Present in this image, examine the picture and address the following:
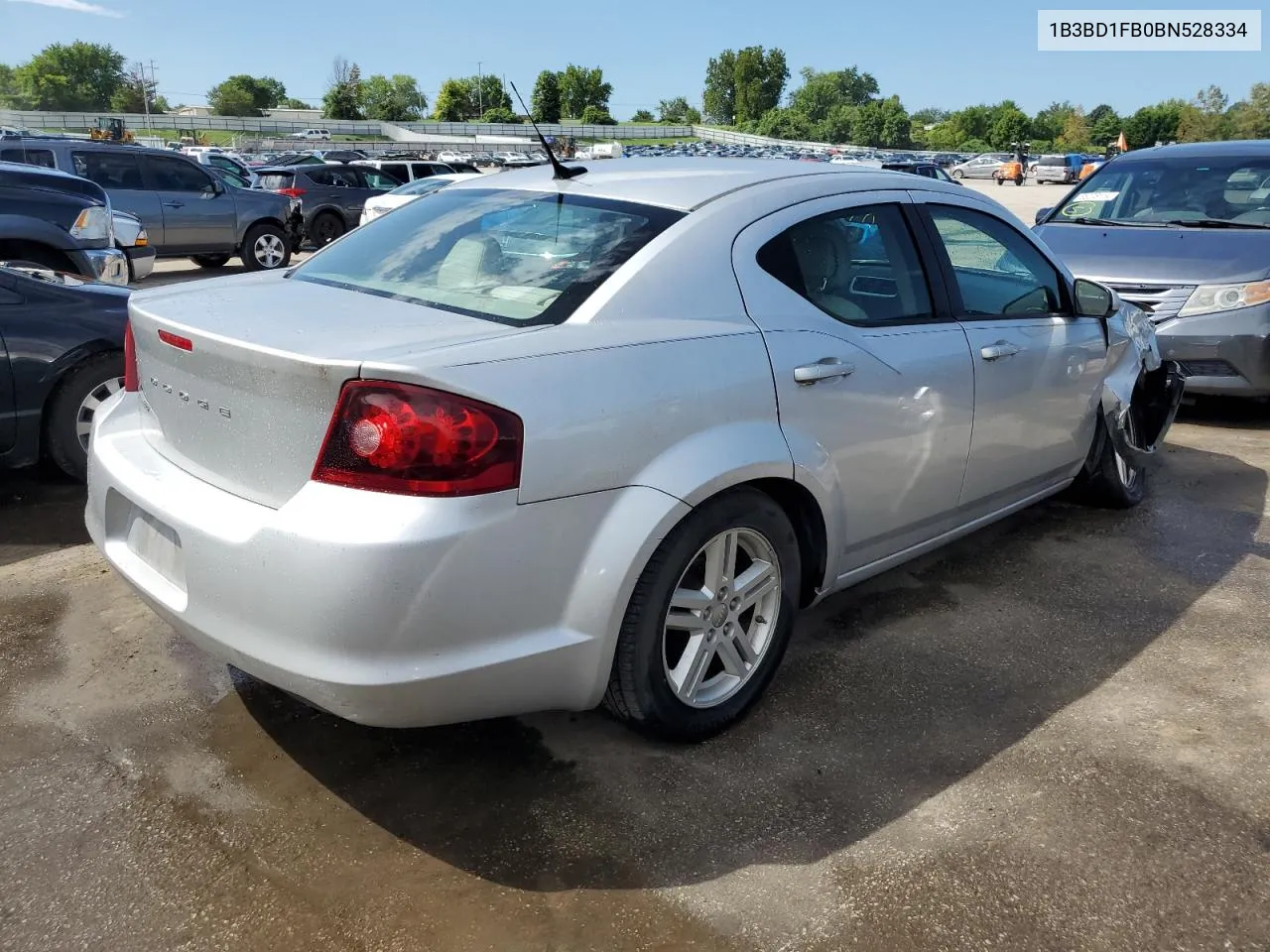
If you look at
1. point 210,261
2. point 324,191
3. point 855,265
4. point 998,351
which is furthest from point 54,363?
point 324,191

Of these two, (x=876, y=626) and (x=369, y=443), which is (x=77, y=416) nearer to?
(x=369, y=443)

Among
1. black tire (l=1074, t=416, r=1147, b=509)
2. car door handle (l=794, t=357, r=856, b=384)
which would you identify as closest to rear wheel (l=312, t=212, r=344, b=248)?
black tire (l=1074, t=416, r=1147, b=509)

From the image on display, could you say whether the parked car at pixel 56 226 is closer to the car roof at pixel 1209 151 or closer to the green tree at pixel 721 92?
the car roof at pixel 1209 151

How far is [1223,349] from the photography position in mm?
6289

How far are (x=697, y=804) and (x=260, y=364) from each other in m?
1.52

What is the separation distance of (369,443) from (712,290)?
1080 mm

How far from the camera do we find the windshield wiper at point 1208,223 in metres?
6.87

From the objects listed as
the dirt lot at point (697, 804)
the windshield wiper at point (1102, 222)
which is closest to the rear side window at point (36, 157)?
the dirt lot at point (697, 804)

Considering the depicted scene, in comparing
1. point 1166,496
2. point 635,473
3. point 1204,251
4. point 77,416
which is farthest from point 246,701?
point 1204,251

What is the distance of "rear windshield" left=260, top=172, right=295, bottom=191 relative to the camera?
17.1m

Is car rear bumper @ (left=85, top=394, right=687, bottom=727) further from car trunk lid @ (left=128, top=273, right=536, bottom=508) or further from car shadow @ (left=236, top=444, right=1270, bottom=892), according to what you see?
car shadow @ (left=236, top=444, right=1270, bottom=892)

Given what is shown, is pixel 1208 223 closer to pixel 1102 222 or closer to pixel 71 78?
pixel 1102 222

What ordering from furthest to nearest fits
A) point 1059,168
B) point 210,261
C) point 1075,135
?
point 1075,135 < point 1059,168 < point 210,261

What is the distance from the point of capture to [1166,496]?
529 cm
